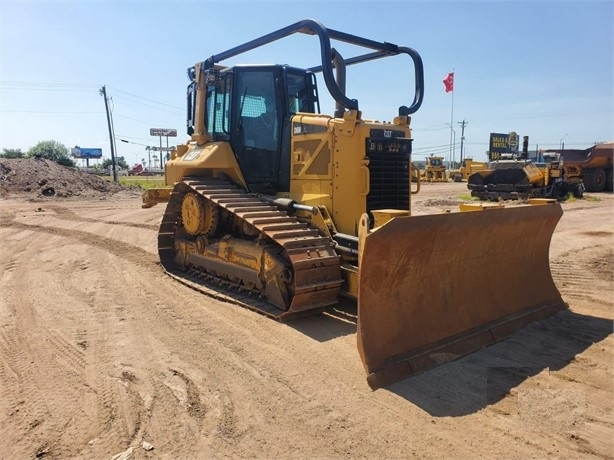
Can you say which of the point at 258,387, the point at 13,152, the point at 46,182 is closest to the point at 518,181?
the point at 258,387

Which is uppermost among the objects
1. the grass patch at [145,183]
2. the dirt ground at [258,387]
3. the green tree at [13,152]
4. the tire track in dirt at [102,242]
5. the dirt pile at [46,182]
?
the green tree at [13,152]

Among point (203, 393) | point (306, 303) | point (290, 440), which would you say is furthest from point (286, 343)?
point (290, 440)

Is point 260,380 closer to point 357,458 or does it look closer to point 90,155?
point 357,458

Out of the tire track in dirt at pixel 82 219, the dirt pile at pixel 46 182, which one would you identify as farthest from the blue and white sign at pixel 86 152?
the tire track in dirt at pixel 82 219

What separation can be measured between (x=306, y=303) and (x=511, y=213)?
98.3 inches

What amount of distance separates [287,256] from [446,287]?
1863 millimetres

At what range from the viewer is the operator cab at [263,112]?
7.00 metres

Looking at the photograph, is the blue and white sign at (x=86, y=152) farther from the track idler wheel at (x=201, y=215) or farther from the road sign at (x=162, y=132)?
the track idler wheel at (x=201, y=215)

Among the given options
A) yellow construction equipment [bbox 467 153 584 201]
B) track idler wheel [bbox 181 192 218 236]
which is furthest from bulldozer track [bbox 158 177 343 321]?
yellow construction equipment [bbox 467 153 584 201]

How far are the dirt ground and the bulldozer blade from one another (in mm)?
187

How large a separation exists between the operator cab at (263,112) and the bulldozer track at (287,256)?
482 millimetres

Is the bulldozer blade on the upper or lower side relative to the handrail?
lower

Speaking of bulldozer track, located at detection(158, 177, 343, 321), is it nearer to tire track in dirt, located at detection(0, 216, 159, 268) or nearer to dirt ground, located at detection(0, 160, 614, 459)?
dirt ground, located at detection(0, 160, 614, 459)

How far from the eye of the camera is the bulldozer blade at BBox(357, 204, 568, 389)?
4.13 meters
